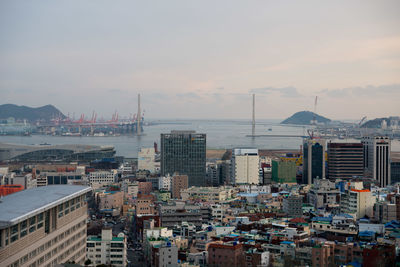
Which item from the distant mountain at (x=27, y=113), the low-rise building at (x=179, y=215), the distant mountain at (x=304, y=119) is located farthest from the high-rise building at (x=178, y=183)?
the distant mountain at (x=304, y=119)

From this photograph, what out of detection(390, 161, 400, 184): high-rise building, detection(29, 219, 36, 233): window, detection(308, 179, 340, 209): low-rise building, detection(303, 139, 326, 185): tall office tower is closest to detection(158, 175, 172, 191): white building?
detection(308, 179, 340, 209): low-rise building

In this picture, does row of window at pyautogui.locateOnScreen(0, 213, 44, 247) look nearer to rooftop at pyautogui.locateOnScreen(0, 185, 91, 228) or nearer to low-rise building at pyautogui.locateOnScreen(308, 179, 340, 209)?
rooftop at pyautogui.locateOnScreen(0, 185, 91, 228)

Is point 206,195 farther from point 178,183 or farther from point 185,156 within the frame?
point 185,156

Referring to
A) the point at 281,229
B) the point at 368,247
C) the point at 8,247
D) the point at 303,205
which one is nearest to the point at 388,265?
the point at 368,247

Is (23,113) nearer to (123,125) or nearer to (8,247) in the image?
(123,125)

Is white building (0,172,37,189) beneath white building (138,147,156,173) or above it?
beneath

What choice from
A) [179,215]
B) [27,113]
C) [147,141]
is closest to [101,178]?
[179,215]
